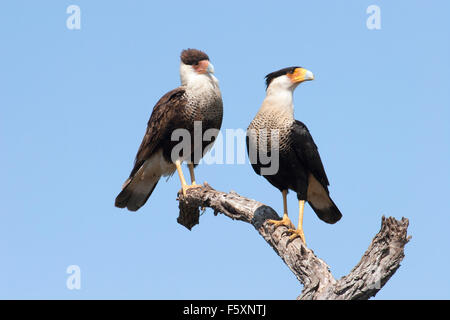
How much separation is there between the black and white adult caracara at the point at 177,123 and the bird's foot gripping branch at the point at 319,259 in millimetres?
861

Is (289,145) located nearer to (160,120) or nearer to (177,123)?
(177,123)

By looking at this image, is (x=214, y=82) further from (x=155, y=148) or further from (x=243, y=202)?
(x=243, y=202)

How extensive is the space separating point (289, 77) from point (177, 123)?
1374 mm

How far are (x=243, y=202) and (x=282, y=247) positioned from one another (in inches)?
29.5

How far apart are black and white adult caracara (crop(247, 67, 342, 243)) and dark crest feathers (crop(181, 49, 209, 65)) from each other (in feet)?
3.85

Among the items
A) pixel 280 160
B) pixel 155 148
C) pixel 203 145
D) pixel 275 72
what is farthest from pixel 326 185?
pixel 155 148

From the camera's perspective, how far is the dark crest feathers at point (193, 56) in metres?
6.91

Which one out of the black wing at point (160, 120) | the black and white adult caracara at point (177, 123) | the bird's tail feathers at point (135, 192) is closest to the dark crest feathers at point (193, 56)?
the black and white adult caracara at point (177, 123)

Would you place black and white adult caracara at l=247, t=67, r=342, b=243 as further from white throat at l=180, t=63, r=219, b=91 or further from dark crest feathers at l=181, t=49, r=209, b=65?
dark crest feathers at l=181, t=49, r=209, b=65

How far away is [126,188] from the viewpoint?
7.10 meters

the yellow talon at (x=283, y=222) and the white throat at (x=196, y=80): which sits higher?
the white throat at (x=196, y=80)

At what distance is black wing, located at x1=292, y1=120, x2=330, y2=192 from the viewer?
566 centimetres

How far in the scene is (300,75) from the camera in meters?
5.89

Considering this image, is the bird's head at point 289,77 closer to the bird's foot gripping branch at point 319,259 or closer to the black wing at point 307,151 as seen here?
the black wing at point 307,151
